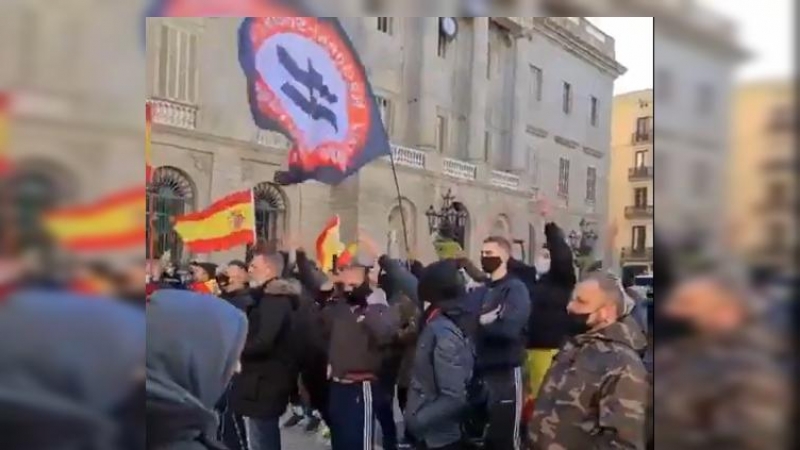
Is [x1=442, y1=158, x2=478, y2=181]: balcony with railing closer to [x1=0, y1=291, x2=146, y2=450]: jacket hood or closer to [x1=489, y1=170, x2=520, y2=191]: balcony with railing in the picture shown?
[x1=489, y1=170, x2=520, y2=191]: balcony with railing

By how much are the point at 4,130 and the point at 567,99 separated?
1805 mm

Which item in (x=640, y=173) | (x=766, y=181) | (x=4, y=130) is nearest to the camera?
(x=766, y=181)

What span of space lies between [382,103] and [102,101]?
91cm

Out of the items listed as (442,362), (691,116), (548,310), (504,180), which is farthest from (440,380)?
(691,116)

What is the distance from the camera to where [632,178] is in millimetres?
3096

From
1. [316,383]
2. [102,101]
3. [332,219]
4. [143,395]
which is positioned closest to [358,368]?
[316,383]

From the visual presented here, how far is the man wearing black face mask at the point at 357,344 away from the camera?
319 cm

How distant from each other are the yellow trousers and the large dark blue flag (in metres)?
0.79

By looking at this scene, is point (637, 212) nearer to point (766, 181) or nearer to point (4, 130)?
point (766, 181)

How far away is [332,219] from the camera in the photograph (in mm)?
3191

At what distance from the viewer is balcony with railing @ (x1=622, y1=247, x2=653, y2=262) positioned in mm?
3035

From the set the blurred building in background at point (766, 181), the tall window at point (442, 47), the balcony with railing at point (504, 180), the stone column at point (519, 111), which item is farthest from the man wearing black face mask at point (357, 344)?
the blurred building in background at point (766, 181)

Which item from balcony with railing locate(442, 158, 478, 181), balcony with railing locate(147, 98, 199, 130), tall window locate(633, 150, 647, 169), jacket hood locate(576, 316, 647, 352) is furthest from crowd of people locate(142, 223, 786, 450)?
balcony with railing locate(147, 98, 199, 130)

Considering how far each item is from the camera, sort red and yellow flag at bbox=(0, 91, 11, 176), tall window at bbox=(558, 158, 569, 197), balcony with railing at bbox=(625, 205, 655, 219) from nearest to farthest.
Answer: balcony with railing at bbox=(625, 205, 655, 219)
tall window at bbox=(558, 158, 569, 197)
red and yellow flag at bbox=(0, 91, 11, 176)
